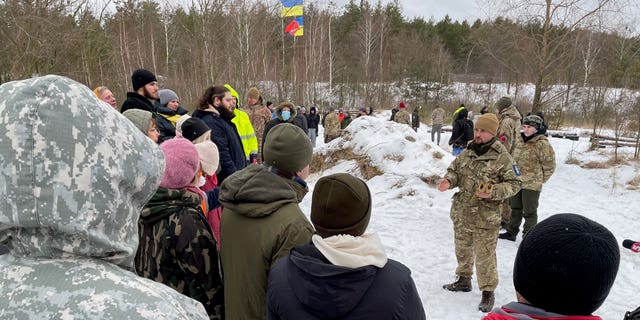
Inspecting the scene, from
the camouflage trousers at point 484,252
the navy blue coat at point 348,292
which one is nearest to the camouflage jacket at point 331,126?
the camouflage trousers at point 484,252

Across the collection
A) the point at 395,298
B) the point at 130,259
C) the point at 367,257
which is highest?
the point at 130,259

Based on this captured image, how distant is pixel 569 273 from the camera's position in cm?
112

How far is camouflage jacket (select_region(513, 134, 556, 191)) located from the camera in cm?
506

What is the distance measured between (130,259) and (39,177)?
0.26 metres

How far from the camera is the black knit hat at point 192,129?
10.1 ft

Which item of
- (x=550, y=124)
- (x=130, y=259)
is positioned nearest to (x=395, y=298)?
(x=130, y=259)

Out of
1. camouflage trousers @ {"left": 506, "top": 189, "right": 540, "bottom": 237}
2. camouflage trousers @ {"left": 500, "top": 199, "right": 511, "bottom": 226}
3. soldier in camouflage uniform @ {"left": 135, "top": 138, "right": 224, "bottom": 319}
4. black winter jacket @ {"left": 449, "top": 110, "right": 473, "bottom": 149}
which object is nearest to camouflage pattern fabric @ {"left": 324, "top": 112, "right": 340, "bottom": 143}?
black winter jacket @ {"left": 449, "top": 110, "right": 473, "bottom": 149}

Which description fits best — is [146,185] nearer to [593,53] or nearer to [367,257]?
[367,257]

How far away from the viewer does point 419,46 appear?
4191cm

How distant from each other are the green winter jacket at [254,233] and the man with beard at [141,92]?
8.98 feet

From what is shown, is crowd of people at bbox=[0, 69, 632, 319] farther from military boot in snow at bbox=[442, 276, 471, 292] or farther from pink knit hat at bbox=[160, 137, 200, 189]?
military boot in snow at bbox=[442, 276, 471, 292]

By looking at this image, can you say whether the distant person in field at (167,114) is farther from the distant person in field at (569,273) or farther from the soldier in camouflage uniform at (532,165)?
the soldier in camouflage uniform at (532,165)

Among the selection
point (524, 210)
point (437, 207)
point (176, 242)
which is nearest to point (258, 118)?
point (437, 207)

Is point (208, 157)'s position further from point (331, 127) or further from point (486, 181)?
point (331, 127)
